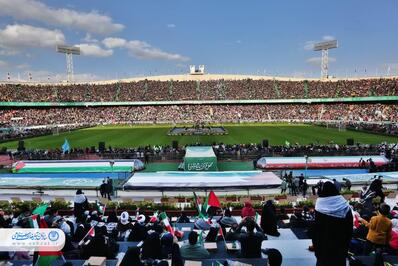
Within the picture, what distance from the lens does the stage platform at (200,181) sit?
24344 millimetres

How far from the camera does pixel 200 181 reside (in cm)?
2581

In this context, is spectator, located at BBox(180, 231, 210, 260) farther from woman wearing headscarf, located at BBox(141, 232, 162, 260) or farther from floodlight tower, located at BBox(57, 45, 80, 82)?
floodlight tower, located at BBox(57, 45, 80, 82)

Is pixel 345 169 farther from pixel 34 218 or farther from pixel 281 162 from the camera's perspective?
pixel 34 218

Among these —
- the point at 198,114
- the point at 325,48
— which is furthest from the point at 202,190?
the point at 325,48

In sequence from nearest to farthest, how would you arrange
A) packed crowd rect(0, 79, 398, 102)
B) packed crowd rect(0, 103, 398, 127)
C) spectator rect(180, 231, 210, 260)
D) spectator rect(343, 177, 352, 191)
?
spectator rect(180, 231, 210, 260)
spectator rect(343, 177, 352, 191)
packed crowd rect(0, 103, 398, 127)
packed crowd rect(0, 79, 398, 102)

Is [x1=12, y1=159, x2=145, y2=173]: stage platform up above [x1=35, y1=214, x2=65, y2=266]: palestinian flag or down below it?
below

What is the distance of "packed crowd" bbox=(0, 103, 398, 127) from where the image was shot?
84562mm

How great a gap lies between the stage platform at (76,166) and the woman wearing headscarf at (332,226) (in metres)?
26.6

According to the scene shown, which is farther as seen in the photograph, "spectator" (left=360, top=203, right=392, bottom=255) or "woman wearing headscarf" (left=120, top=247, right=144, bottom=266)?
"spectator" (left=360, top=203, right=392, bottom=255)

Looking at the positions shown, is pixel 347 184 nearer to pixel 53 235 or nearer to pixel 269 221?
pixel 269 221

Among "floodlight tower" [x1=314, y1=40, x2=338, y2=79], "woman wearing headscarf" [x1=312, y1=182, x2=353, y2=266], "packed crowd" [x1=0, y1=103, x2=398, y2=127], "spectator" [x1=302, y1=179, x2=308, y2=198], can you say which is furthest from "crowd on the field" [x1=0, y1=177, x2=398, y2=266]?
"floodlight tower" [x1=314, y1=40, x2=338, y2=79]

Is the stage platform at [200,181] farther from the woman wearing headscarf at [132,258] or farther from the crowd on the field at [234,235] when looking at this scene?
the woman wearing headscarf at [132,258]

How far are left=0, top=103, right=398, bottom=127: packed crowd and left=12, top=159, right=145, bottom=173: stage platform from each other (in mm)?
51051

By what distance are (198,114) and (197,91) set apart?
57.5ft
